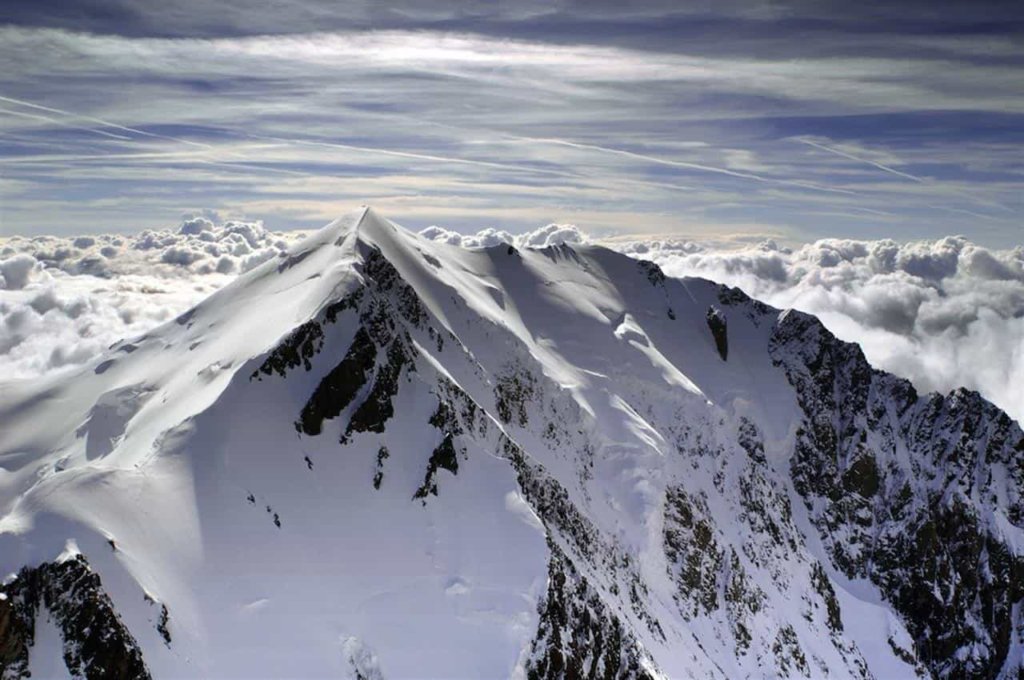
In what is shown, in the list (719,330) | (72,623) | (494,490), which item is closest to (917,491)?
(719,330)

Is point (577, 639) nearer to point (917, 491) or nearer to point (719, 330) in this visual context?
point (719, 330)

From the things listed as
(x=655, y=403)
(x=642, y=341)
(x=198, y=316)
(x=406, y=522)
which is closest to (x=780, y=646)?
(x=655, y=403)

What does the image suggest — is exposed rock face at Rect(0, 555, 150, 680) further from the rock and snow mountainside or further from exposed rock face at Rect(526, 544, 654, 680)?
exposed rock face at Rect(526, 544, 654, 680)

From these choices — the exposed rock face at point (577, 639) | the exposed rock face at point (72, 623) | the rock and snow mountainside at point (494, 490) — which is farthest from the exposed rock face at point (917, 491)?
the exposed rock face at point (72, 623)

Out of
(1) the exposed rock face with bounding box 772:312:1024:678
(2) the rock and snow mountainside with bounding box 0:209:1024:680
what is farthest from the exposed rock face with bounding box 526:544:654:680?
(1) the exposed rock face with bounding box 772:312:1024:678

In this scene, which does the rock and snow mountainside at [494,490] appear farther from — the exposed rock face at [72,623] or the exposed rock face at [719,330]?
the exposed rock face at [719,330]
